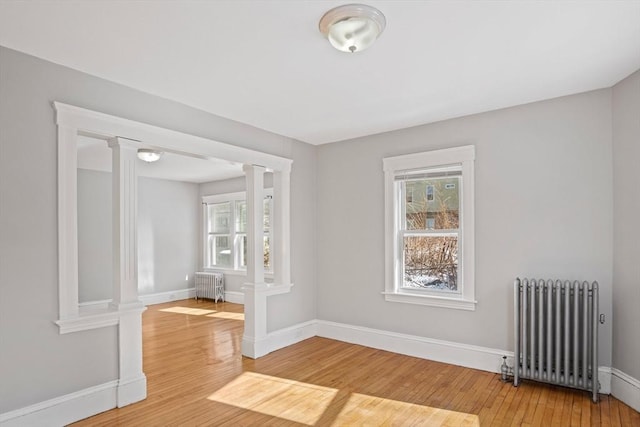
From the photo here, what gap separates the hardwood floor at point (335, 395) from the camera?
9.09 ft

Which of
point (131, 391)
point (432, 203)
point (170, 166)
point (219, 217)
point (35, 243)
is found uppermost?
point (170, 166)

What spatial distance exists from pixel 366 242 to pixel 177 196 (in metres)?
5.13

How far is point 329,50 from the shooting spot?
2.54 m

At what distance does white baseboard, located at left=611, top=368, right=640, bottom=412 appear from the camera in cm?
284

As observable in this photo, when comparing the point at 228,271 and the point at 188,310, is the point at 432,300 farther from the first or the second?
the point at 228,271

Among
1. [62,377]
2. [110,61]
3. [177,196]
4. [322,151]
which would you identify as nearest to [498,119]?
[322,151]

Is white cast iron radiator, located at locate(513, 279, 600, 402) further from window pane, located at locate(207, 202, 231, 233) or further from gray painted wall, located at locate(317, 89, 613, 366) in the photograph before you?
window pane, located at locate(207, 202, 231, 233)

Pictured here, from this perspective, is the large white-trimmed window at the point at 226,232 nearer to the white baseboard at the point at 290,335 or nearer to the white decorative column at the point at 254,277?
the white baseboard at the point at 290,335

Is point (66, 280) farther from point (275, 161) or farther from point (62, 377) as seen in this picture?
point (275, 161)

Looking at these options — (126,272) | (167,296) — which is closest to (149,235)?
(167,296)

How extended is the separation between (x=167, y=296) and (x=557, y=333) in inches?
278

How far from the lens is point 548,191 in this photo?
346 centimetres

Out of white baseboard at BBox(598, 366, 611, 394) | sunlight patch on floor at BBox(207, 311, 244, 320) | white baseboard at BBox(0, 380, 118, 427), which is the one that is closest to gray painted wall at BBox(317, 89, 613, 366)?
white baseboard at BBox(598, 366, 611, 394)

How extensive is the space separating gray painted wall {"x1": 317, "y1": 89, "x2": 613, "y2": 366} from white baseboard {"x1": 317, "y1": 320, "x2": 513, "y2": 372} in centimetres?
7
